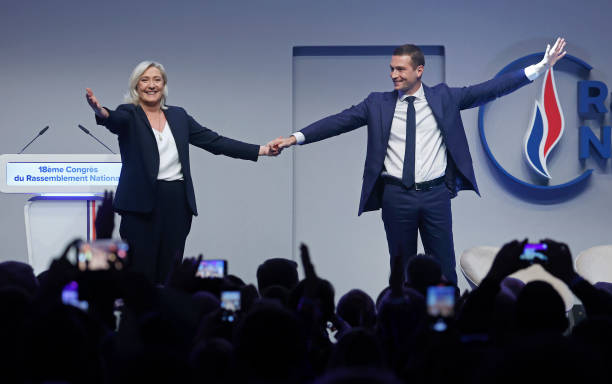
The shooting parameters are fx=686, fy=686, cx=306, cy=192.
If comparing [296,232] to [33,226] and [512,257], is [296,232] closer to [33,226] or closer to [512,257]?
[33,226]

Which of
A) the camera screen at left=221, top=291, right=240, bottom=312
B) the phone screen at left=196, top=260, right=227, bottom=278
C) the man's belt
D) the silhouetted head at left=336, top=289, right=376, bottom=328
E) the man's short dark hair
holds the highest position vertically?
the man's short dark hair

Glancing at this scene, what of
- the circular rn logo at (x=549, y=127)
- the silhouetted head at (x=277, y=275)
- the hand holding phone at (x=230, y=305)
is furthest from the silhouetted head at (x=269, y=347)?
the circular rn logo at (x=549, y=127)

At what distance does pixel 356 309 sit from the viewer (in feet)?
5.95

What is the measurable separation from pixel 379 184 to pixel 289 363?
268 centimetres

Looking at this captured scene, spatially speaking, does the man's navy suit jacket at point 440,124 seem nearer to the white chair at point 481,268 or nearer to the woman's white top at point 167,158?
the white chair at point 481,268

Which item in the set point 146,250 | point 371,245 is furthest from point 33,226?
point 371,245

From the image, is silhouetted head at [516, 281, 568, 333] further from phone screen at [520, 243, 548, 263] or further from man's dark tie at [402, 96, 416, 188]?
man's dark tie at [402, 96, 416, 188]

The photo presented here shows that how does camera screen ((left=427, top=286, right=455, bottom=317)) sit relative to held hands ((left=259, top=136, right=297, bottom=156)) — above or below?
below

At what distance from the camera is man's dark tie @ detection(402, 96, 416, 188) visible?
12.0 ft

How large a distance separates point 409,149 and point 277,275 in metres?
1.74

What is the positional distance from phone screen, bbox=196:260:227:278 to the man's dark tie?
1856 mm

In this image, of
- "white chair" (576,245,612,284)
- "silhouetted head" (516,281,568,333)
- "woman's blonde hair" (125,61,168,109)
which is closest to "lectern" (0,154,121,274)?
"woman's blonde hair" (125,61,168,109)

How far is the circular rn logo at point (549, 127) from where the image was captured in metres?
5.53

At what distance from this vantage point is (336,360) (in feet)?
4.27
